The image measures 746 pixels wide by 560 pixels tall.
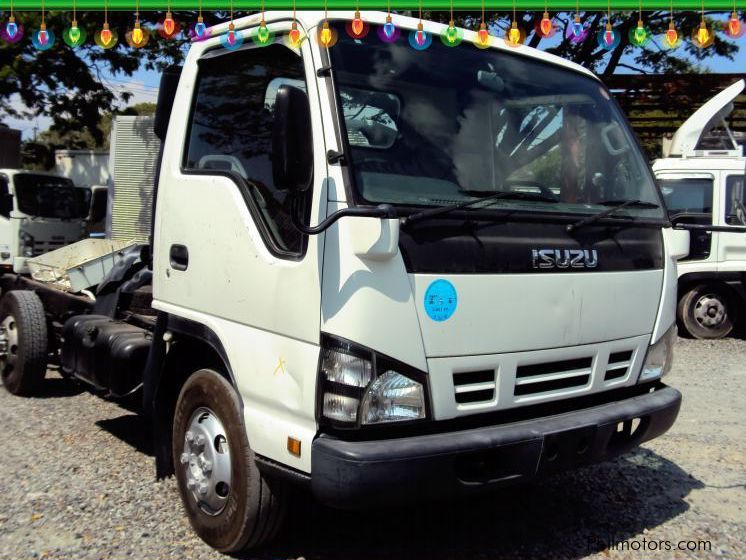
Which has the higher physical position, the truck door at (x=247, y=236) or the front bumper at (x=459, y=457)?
the truck door at (x=247, y=236)

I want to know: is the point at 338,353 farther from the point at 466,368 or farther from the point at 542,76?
the point at 542,76

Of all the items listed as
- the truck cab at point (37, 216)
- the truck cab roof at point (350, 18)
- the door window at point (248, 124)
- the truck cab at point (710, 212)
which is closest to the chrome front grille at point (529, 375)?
the door window at point (248, 124)

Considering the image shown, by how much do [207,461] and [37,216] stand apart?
27.4 feet

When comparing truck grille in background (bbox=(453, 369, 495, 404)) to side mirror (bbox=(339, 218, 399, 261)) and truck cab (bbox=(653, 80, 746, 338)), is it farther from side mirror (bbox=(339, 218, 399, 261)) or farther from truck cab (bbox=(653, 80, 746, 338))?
truck cab (bbox=(653, 80, 746, 338))

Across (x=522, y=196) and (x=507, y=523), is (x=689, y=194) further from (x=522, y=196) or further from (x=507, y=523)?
(x=522, y=196)

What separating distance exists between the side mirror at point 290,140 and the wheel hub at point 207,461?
3.92 ft

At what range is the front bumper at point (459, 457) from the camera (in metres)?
2.78

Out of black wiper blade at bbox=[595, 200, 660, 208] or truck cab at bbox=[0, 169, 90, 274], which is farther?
truck cab at bbox=[0, 169, 90, 274]

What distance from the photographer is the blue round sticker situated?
293cm

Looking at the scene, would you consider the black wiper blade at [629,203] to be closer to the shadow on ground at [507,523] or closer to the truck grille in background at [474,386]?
the truck grille in background at [474,386]

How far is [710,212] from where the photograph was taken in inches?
392

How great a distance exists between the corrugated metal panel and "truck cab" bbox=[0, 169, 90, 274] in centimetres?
233

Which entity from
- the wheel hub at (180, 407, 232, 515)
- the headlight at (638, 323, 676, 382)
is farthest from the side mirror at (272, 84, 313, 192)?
the headlight at (638, 323, 676, 382)

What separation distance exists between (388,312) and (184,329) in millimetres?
1304
